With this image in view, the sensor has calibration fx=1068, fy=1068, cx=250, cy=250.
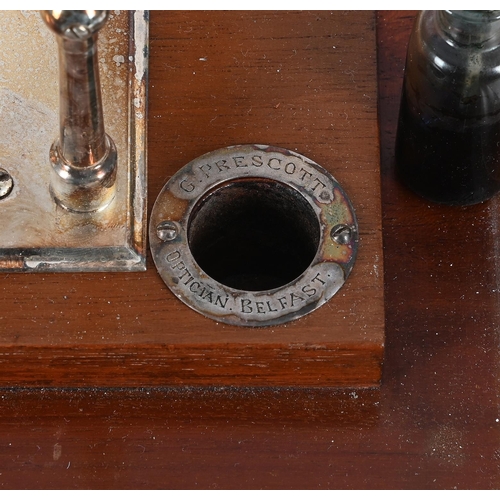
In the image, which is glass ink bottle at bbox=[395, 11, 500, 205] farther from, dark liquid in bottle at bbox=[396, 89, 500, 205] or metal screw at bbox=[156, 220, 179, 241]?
metal screw at bbox=[156, 220, 179, 241]

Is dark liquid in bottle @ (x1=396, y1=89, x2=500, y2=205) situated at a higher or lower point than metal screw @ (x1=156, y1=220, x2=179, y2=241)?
higher

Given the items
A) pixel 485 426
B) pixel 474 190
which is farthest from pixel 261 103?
pixel 485 426

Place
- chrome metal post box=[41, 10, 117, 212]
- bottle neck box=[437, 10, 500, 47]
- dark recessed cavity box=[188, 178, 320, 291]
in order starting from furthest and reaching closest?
dark recessed cavity box=[188, 178, 320, 291] < bottle neck box=[437, 10, 500, 47] < chrome metal post box=[41, 10, 117, 212]

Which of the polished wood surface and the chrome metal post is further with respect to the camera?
the polished wood surface

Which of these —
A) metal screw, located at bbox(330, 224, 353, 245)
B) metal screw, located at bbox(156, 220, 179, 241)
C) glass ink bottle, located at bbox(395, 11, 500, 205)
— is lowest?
metal screw, located at bbox(156, 220, 179, 241)

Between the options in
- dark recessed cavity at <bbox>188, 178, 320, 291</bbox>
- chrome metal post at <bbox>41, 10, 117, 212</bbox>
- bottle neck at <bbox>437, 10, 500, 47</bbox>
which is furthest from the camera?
dark recessed cavity at <bbox>188, 178, 320, 291</bbox>

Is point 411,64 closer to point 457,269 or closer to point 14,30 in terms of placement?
point 457,269

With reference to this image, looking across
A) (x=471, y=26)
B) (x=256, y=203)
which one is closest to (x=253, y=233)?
(x=256, y=203)

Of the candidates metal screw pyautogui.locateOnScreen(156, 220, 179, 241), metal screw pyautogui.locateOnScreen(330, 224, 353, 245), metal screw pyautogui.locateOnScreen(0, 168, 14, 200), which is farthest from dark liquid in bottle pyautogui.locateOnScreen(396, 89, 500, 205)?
metal screw pyautogui.locateOnScreen(0, 168, 14, 200)

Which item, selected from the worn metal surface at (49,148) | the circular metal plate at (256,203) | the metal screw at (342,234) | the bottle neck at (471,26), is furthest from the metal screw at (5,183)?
the bottle neck at (471,26)
